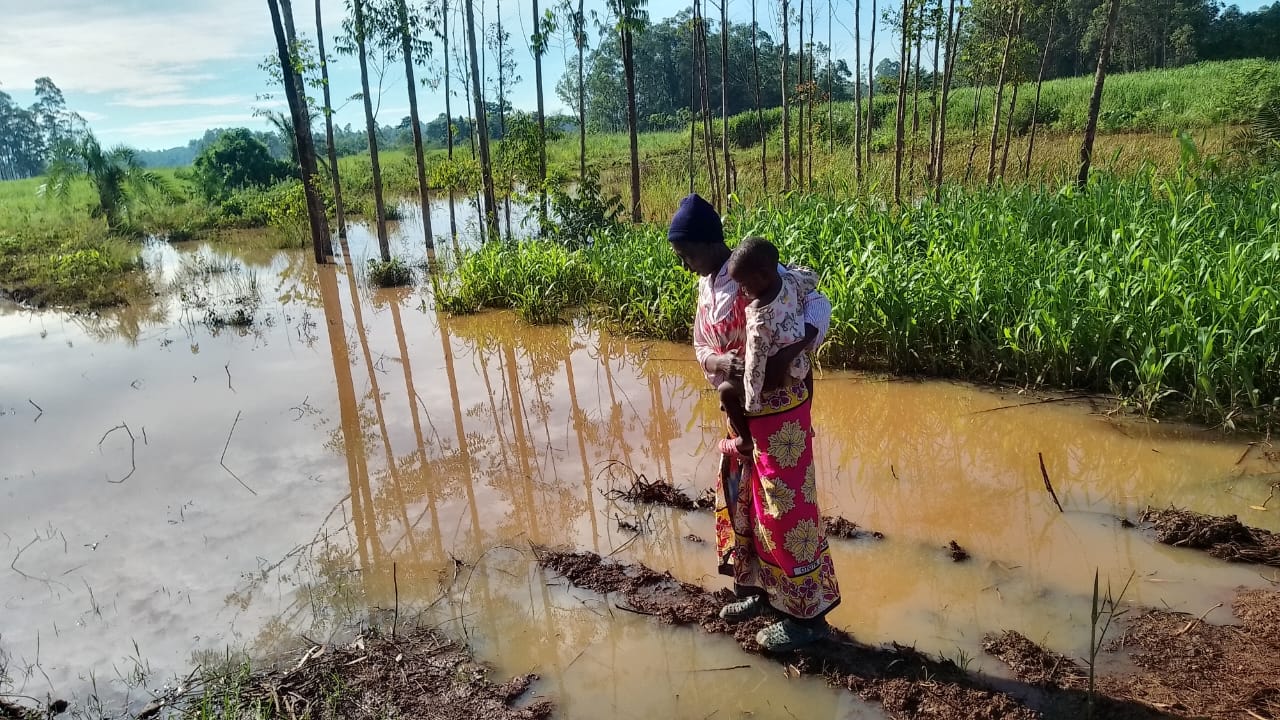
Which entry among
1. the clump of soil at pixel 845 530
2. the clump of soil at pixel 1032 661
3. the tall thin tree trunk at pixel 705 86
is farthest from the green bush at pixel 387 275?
the clump of soil at pixel 1032 661

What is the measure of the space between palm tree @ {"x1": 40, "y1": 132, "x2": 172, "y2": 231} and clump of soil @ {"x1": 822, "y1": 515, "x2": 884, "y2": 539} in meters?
17.1

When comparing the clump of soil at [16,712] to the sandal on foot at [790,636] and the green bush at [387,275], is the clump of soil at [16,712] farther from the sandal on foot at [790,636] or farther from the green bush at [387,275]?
the green bush at [387,275]

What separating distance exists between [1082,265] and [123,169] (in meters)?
18.3

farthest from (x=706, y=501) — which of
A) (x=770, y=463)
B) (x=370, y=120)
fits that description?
(x=370, y=120)

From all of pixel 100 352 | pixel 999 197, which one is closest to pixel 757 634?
pixel 999 197

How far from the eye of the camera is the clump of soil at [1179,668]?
81.7 inches

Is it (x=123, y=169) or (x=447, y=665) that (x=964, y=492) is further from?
(x=123, y=169)

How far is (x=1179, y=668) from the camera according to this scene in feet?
7.32

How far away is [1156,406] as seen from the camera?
4.10 meters

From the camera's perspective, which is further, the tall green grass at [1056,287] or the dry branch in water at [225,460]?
the dry branch in water at [225,460]

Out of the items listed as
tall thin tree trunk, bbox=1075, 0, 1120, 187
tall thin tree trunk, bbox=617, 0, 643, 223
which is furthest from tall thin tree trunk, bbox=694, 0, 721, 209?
tall thin tree trunk, bbox=1075, 0, 1120, 187

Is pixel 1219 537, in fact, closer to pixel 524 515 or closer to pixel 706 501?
pixel 706 501

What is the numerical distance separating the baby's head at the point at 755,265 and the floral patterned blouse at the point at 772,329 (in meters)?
0.06

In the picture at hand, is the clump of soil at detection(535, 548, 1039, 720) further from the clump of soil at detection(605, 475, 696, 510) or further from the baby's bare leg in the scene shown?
the baby's bare leg
